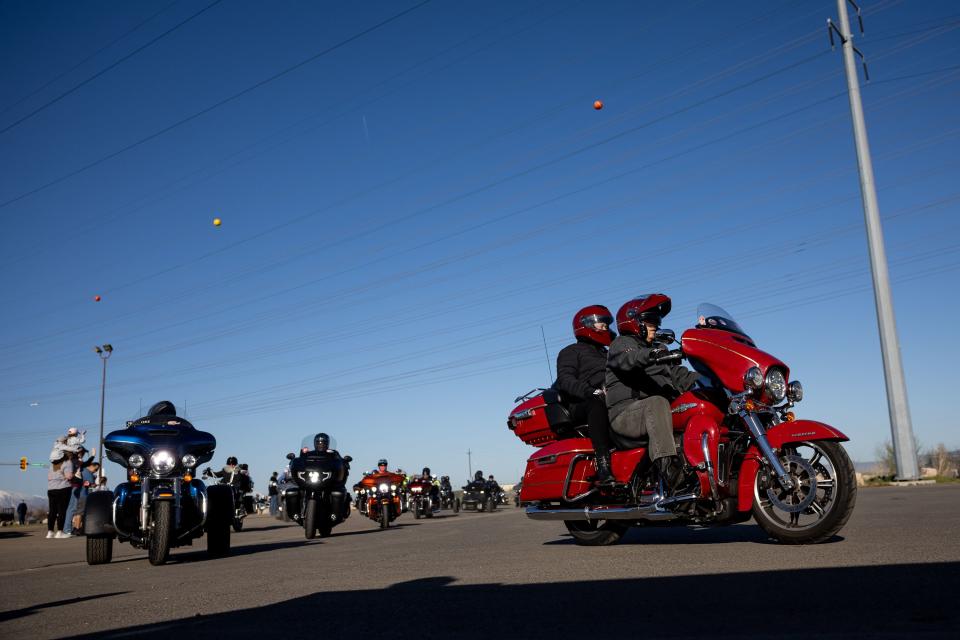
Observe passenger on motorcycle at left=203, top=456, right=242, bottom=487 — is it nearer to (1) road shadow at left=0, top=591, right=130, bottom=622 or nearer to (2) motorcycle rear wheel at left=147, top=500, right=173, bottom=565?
(2) motorcycle rear wheel at left=147, top=500, right=173, bottom=565

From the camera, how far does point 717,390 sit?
288 inches

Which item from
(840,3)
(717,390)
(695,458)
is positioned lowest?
(695,458)

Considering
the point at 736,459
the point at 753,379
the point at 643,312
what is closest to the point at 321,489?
the point at 643,312

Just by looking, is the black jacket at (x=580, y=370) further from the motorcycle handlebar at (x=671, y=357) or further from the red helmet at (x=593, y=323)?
the motorcycle handlebar at (x=671, y=357)

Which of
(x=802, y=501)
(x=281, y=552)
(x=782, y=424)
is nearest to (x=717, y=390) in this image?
(x=782, y=424)

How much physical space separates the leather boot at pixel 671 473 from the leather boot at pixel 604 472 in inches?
22.1

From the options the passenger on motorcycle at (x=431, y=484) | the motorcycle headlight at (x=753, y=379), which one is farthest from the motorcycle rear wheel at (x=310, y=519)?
the passenger on motorcycle at (x=431, y=484)

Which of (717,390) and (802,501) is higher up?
(717,390)

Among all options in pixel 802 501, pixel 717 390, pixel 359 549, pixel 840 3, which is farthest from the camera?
pixel 840 3

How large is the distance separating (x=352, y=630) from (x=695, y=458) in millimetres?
3651

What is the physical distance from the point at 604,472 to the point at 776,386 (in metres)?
1.66

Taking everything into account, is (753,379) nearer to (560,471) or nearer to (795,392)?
(795,392)

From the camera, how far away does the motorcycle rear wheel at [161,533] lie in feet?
29.8

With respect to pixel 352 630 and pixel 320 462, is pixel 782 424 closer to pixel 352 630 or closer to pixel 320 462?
pixel 352 630
